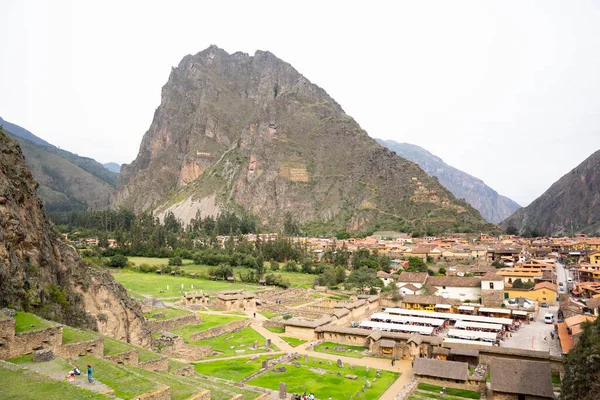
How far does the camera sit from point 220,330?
4103 cm

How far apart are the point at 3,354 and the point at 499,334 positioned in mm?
37552

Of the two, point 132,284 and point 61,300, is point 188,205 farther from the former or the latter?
point 61,300

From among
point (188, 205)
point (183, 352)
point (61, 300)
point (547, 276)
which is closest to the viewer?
point (61, 300)

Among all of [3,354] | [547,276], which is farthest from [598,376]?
[547,276]

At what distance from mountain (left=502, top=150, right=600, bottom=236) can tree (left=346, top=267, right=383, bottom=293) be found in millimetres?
110202

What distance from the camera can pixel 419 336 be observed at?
1382 inches

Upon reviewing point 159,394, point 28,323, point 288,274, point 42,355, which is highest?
point 28,323

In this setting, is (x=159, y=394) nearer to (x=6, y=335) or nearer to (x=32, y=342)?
(x=32, y=342)

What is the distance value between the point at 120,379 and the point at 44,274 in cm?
1181

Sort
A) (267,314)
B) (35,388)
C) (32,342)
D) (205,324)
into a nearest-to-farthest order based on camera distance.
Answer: (35,388) < (32,342) < (205,324) < (267,314)

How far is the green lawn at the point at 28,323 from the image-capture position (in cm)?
1691

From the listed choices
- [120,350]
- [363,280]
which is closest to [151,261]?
[363,280]

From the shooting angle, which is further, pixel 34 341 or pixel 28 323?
pixel 28 323

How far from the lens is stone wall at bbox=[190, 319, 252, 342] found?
125 feet
